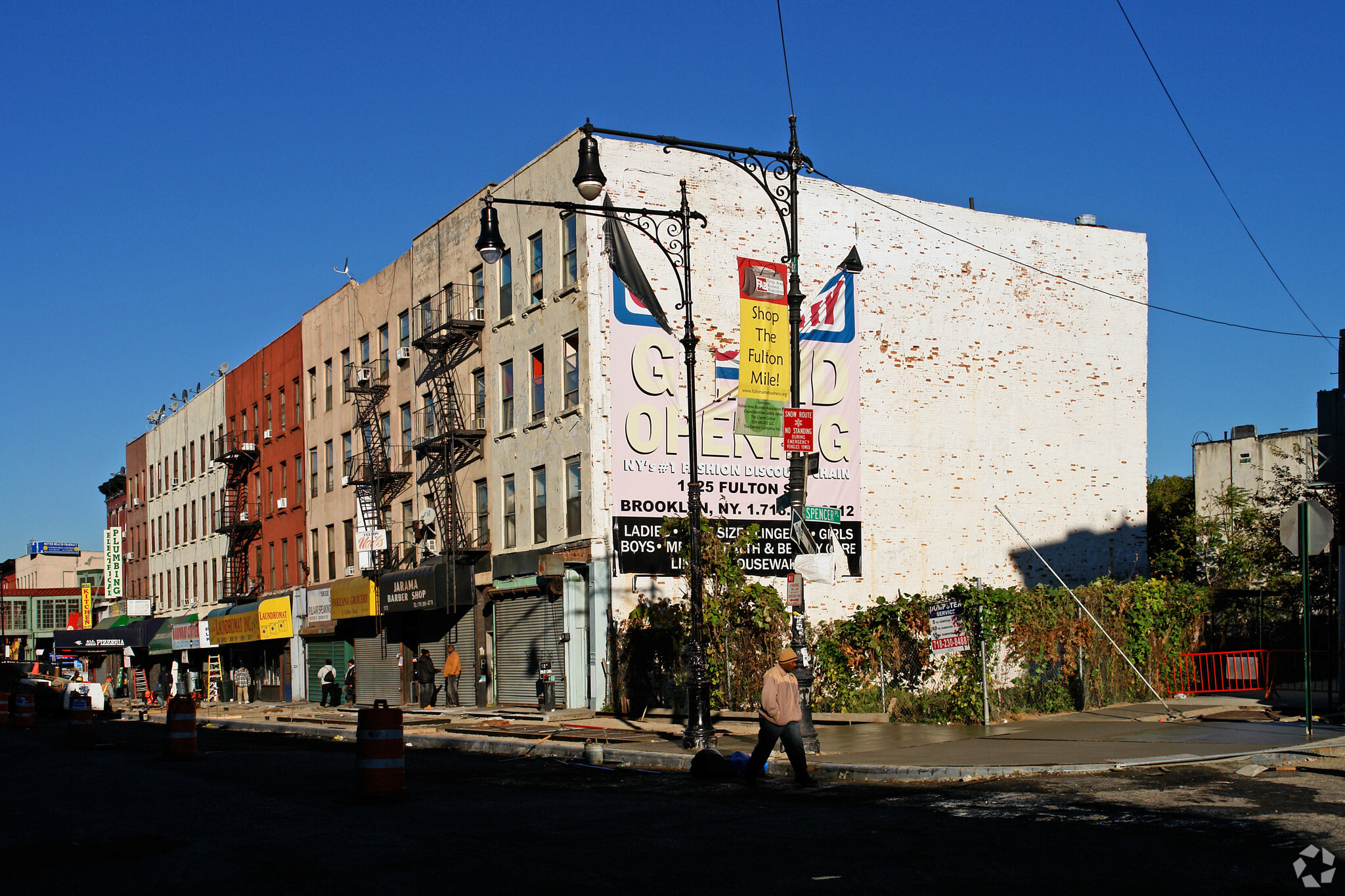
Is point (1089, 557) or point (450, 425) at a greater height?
point (450, 425)

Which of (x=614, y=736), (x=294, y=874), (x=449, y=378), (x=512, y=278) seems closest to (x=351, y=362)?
(x=449, y=378)

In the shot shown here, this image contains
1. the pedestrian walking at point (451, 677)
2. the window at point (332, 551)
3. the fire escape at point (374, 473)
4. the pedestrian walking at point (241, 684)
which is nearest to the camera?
the pedestrian walking at point (451, 677)

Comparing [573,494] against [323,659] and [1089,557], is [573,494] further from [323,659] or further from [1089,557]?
[323,659]

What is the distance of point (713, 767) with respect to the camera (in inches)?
597

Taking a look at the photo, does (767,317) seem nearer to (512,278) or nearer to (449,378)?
(512,278)

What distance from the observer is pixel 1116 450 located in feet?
118

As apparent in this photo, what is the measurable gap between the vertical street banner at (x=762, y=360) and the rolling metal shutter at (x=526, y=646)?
12.8 metres

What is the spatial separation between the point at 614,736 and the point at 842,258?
16135mm

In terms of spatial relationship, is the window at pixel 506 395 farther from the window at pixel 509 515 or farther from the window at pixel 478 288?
the window at pixel 478 288

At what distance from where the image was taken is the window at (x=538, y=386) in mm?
32344

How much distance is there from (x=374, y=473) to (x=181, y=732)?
2183 cm

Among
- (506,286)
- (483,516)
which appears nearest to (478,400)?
(483,516)

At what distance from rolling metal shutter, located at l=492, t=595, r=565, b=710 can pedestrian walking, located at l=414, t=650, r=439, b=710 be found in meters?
2.35

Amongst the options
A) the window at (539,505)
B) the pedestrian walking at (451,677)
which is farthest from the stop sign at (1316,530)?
the pedestrian walking at (451,677)
